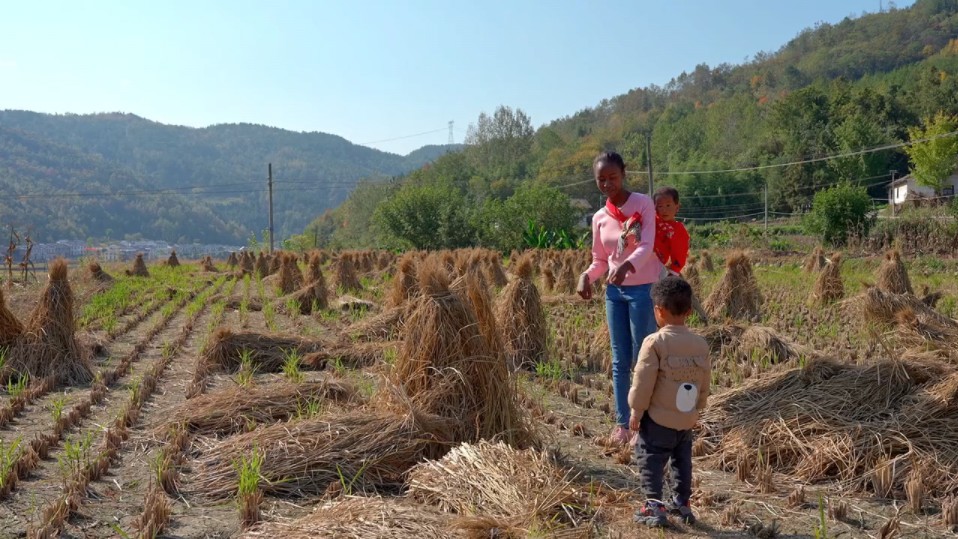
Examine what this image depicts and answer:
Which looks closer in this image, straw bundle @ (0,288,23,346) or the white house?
straw bundle @ (0,288,23,346)

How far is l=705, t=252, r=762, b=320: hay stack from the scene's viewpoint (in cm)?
1152

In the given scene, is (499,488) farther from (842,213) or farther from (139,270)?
(842,213)

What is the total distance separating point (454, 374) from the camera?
4625mm

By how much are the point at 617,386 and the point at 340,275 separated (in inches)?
570

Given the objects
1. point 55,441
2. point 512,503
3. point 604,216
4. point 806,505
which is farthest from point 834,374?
point 55,441

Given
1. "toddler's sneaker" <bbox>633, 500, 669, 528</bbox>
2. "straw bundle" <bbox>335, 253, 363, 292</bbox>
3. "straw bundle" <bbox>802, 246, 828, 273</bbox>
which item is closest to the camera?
"toddler's sneaker" <bbox>633, 500, 669, 528</bbox>

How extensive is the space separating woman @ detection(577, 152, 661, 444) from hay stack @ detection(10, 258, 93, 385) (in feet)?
18.2

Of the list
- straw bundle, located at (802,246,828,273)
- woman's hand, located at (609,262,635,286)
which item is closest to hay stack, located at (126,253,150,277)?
straw bundle, located at (802,246,828,273)

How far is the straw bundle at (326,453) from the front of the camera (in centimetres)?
412

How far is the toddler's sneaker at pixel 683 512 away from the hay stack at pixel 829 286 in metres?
11.2

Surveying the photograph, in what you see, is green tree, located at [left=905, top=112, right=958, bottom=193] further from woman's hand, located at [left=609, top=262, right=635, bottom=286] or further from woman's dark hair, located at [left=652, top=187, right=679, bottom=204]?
woman's hand, located at [left=609, top=262, right=635, bottom=286]

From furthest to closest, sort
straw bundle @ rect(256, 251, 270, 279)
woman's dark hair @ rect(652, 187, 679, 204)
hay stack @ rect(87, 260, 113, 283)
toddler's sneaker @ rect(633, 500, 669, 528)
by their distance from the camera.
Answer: straw bundle @ rect(256, 251, 270, 279)
hay stack @ rect(87, 260, 113, 283)
woman's dark hair @ rect(652, 187, 679, 204)
toddler's sneaker @ rect(633, 500, 669, 528)

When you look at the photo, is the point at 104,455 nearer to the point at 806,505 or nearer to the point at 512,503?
the point at 512,503

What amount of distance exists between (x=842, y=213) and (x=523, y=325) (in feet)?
90.0
